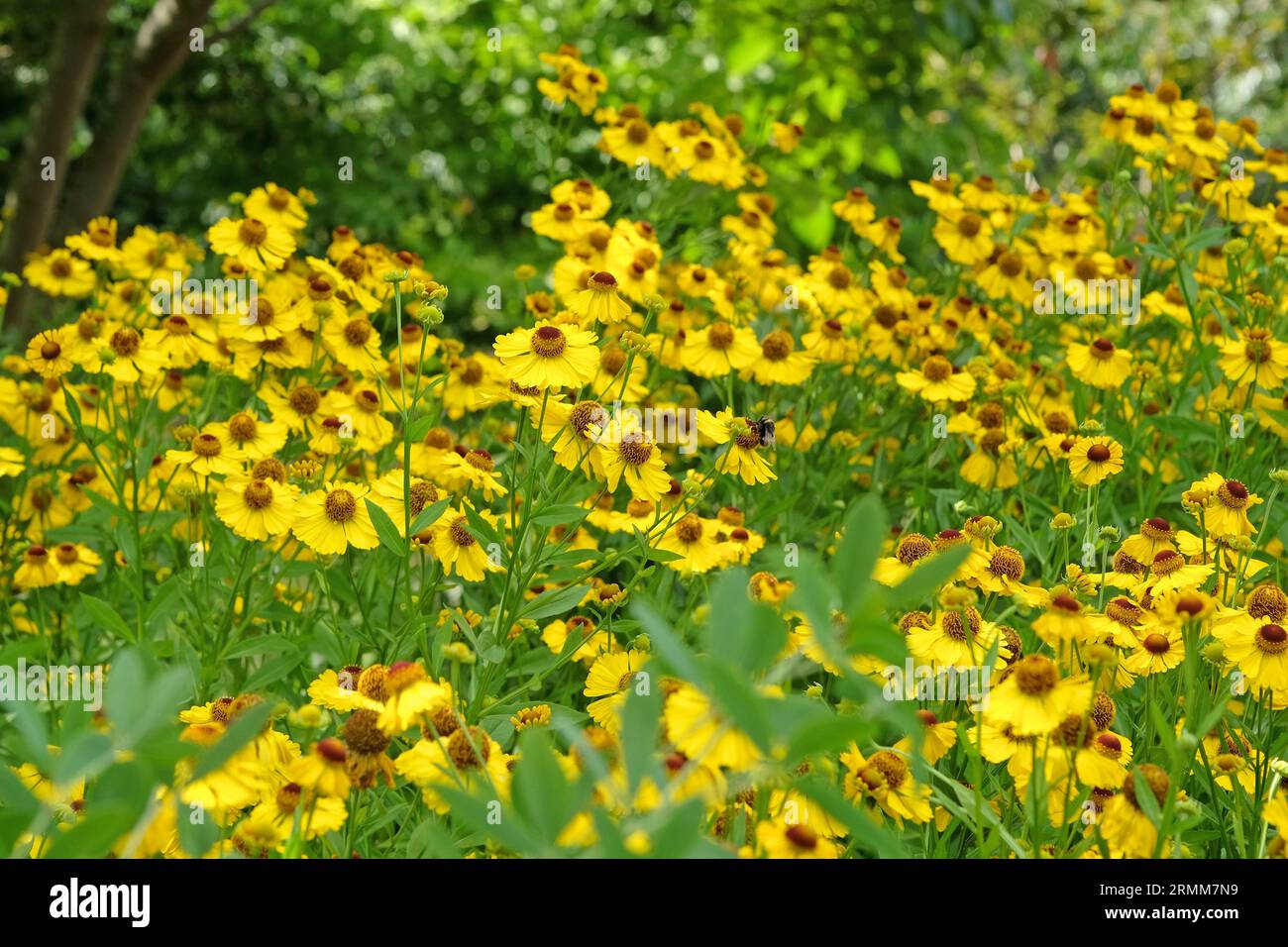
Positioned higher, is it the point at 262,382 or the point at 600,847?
the point at 262,382

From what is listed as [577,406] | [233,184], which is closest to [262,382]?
[577,406]

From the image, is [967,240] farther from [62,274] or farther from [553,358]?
[62,274]

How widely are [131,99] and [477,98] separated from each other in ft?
7.79

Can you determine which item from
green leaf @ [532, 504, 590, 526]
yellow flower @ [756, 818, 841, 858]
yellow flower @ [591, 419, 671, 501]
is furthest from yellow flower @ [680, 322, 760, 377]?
yellow flower @ [756, 818, 841, 858]

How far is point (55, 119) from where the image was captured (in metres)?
3.68

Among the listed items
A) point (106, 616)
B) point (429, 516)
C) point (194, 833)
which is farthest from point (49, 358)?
point (194, 833)

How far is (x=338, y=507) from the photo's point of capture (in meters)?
1.68

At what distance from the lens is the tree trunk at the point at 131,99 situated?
3600mm

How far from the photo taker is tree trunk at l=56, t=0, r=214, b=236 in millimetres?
3600

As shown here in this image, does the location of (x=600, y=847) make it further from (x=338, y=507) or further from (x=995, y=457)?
(x=995, y=457)

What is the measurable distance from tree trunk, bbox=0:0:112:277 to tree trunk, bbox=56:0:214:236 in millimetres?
134
